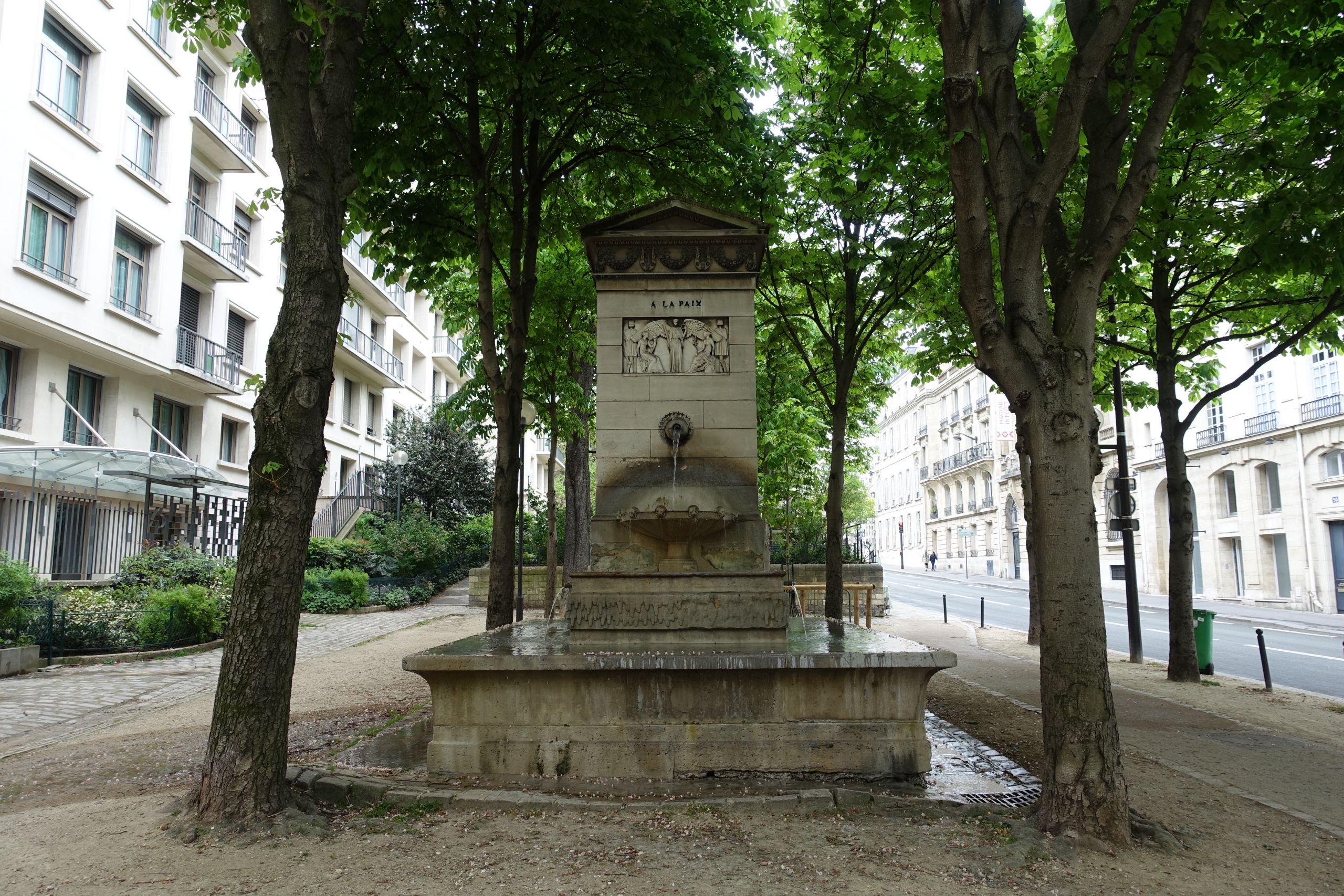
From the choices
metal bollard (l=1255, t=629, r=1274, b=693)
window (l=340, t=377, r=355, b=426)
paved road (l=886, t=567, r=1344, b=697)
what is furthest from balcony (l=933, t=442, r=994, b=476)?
metal bollard (l=1255, t=629, r=1274, b=693)

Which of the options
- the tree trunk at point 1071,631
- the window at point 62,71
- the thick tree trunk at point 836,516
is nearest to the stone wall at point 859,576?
the thick tree trunk at point 836,516

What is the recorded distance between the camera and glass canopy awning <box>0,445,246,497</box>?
15.6 metres

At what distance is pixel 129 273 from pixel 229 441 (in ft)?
23.0

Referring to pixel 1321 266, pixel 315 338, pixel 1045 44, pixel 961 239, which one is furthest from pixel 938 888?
pixel 1045 44

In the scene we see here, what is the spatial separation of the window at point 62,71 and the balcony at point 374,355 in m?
12.9

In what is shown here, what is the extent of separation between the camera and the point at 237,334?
26922 millimetres

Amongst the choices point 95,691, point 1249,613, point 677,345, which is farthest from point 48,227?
point 1249,613

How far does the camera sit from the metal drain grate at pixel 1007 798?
5.88m

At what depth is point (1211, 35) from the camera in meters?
6.90

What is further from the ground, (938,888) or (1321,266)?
(1321,266)

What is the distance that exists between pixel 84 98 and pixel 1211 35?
72.0 feet

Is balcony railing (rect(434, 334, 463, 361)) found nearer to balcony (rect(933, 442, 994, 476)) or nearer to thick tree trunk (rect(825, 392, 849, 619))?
thick tree trunk (rect(825, 392, 849, 619))

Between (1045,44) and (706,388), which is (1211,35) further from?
(1045,44)

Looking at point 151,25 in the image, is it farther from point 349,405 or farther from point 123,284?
point 349,405
